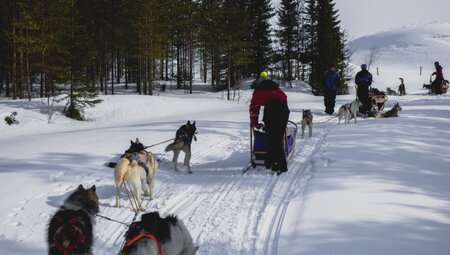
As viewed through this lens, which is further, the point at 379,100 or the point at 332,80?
the point at 379,100

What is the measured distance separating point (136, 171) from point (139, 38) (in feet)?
78.1

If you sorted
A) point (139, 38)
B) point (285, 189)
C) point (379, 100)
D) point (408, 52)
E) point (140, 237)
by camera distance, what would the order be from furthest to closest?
point (408, 52), point (139, 38), point (379, 100), point (285, 189), point (140, 237)

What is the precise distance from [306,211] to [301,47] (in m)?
37.6

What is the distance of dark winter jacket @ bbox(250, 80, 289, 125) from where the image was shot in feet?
24.1

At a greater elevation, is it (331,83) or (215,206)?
(331,83)

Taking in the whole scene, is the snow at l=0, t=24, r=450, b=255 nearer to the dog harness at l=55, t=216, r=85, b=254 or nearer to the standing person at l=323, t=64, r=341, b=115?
the dog harness at l=55, t=216, r=85, b=254

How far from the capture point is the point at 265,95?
7453 millimetres

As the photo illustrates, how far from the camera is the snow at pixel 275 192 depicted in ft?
14.5

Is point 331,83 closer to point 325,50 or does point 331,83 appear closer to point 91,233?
point 91,233

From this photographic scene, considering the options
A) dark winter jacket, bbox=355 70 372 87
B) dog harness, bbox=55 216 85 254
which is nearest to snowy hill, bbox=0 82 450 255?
dog harness, bbox=55 216 85 254

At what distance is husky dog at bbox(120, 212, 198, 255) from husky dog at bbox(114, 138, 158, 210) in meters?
2.32

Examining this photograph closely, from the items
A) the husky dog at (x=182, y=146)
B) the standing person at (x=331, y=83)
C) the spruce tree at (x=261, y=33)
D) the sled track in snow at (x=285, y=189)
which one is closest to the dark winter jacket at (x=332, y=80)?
the standing person at (x=331, y=83)

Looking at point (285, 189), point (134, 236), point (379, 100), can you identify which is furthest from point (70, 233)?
point (379, 100)

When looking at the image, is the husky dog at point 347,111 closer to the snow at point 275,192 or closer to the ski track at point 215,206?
the snow at point 275,192
